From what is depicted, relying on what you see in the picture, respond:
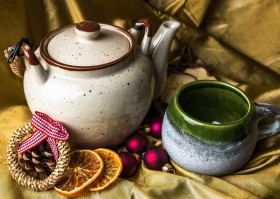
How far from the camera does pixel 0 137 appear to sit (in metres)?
0.88

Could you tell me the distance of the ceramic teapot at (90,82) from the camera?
2.32 feet

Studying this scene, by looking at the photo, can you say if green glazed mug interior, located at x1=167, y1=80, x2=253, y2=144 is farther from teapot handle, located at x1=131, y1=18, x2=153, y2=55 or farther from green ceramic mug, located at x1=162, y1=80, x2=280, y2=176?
teapot handle, located at x1=131, y1=18, x2=153, y2=55

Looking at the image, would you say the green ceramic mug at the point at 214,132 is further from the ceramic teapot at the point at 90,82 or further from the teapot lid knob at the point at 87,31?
the teapot lid knob at the point at 87,31

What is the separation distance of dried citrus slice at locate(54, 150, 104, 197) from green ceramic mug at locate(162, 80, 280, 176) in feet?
0.50

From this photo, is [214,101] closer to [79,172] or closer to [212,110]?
[212,110]

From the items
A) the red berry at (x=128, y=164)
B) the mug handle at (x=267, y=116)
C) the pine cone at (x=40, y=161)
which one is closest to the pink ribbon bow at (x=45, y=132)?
the pine cone at (x=40, y=161)

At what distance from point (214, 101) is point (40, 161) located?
1.33 ft

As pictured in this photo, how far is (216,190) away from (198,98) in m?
0.22

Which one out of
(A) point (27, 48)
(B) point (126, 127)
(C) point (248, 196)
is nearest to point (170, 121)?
(B) point (126, 127)

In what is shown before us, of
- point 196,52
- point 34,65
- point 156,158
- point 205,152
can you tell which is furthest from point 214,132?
point 196,52

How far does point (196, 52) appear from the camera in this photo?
114cm

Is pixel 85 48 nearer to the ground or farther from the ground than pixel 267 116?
farther from the ground

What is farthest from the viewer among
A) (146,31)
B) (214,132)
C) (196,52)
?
(196,52)

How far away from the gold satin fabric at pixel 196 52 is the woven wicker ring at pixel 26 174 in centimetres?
2
